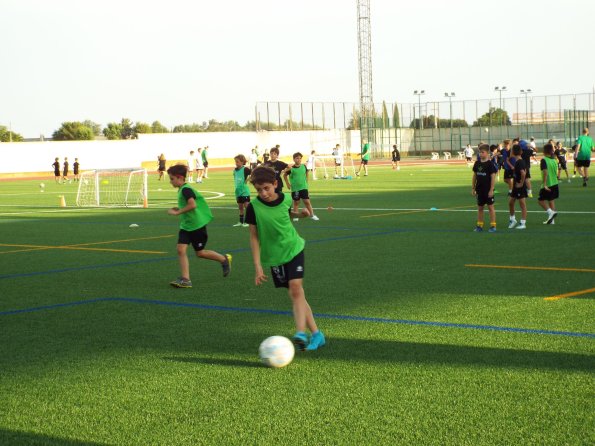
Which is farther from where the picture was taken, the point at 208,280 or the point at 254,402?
the point at 208,280

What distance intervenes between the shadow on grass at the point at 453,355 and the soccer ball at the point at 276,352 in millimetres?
510

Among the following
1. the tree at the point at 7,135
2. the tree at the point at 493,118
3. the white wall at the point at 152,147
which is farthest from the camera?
the tree at the point at 7,135

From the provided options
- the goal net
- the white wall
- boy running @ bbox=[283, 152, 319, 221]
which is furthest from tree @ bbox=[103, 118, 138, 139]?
boy running @ bbox=[283, 152, 319, 221]

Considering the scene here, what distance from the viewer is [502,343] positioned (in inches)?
316

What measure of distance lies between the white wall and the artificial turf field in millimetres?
55255

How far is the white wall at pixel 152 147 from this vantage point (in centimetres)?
6962

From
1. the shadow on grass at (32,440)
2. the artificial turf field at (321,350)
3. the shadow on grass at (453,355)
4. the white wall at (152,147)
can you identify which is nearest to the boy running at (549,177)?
the artificial turf field at (321,350)

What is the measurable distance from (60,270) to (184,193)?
308 centimetres

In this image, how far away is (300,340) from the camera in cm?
789

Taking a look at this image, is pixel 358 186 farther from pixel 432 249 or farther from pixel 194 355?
pixel 194 355

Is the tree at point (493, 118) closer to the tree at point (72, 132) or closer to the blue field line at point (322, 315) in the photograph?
the tree at point (72, 132)

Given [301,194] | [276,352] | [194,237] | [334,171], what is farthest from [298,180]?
[334,171]

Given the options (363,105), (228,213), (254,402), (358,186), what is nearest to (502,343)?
(254,402)

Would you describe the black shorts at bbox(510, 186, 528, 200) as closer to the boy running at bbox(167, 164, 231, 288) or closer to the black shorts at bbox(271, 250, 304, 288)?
the boy running at bbox(167, 164, 231, 288)
